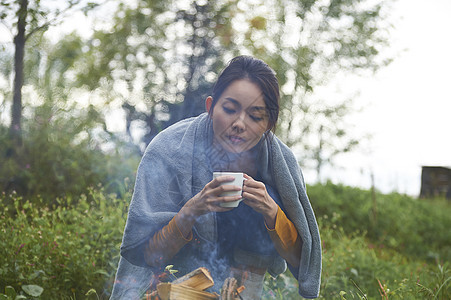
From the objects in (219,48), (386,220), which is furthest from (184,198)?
(386,220)

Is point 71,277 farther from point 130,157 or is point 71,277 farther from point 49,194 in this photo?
point 130,157

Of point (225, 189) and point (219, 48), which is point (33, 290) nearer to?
point (225, 189)

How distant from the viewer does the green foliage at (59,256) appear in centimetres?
192

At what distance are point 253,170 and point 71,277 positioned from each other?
115cm

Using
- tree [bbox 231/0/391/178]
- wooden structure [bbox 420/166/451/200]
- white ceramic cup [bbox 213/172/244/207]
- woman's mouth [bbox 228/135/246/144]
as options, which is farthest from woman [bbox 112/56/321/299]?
wooden structure [bbox 420/166/451/200]

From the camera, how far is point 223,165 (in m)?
1.61

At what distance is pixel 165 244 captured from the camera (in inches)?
54.6

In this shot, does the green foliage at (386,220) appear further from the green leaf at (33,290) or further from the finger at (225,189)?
the finger at (225,189)

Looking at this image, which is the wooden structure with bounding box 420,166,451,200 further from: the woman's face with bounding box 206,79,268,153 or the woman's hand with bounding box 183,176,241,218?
the woman's hand with bounding box 183,176,241,218

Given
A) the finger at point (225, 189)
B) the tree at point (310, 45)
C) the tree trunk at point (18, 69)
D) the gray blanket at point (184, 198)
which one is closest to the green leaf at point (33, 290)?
the gray blanket at point (184, 198)

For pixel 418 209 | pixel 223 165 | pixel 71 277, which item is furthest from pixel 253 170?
pixel 418 209

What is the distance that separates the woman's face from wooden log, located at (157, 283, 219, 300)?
23.4 inches

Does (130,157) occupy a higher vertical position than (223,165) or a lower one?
lower

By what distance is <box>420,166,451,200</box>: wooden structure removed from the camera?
6805 mm
